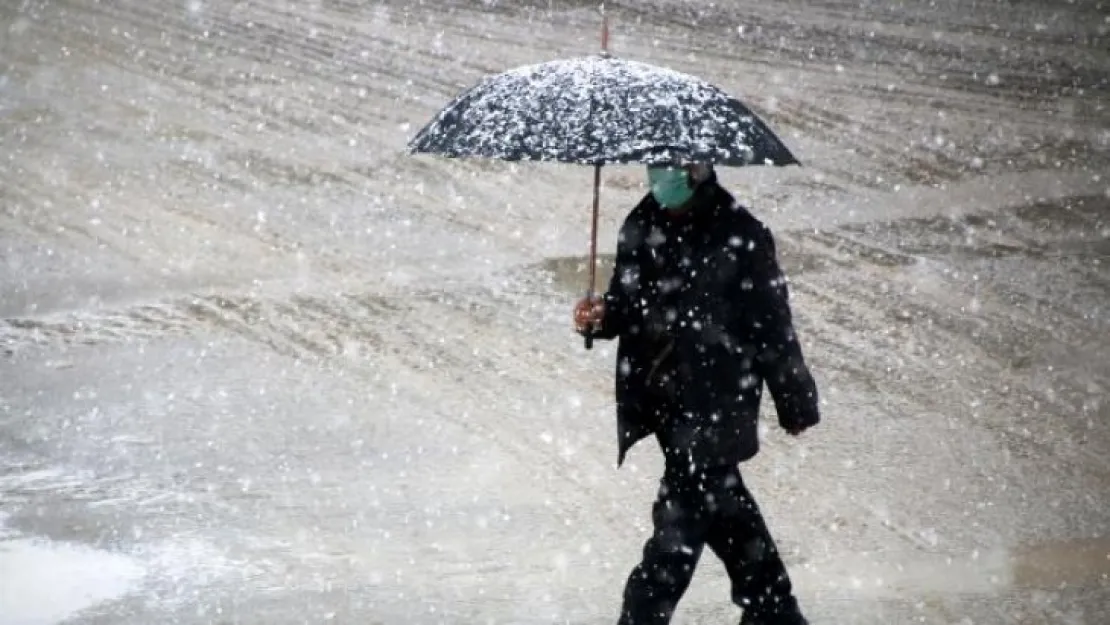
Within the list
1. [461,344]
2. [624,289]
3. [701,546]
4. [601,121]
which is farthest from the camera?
[461,344]

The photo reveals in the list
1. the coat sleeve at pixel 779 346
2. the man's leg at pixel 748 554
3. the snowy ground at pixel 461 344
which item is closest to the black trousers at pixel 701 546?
the man's leg at pixel 748 554

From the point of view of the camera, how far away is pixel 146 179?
11.3 m

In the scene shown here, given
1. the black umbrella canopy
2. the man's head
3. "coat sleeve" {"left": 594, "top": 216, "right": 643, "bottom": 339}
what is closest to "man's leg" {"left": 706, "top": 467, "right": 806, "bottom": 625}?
"coat sleeve" {"left": 594, "top": 216, "right": 643, "bottom": 339}

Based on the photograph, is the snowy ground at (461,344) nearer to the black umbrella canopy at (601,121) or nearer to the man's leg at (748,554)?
the man's leg at (748,554)

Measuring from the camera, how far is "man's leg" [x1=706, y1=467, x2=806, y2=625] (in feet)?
14.5

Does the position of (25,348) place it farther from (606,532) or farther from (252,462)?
(606,532)

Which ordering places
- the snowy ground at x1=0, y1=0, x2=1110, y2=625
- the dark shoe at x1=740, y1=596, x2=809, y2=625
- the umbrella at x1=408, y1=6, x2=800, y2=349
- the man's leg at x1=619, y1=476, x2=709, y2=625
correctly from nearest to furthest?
the umbrella at x1=408, y1=6, x2=800, y2=349
the man's leg at x1=619, y1=476, x2=709, y2=625
the dark shoe at x1=740, y1=596, x2=809, y2=625
the snowy ground at x1=0, y1=0, x2=1110, y2=625

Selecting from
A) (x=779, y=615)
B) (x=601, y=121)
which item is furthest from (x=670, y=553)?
(x=601, y=121)

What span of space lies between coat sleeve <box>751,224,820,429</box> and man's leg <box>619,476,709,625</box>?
1.18 ft

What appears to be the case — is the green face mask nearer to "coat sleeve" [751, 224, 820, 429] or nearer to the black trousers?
"coat sleeve" [751, 224, 820, 429]

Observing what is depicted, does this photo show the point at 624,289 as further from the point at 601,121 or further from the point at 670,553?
the point at 670,553

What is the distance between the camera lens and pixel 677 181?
14.3ft

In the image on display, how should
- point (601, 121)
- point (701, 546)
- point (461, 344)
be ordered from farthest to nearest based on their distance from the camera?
point (461, 344) < point (701, 546) < point (601, 121)

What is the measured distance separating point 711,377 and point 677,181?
56cm
